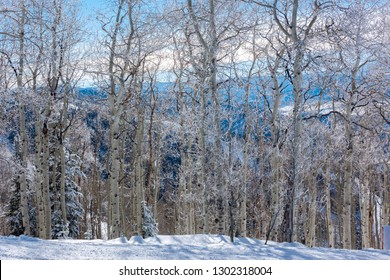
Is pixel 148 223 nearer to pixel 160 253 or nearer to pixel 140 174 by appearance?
pixel 140 174

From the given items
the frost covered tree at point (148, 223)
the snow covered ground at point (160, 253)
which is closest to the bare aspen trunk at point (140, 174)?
the frost covered tree at point (148, 223)

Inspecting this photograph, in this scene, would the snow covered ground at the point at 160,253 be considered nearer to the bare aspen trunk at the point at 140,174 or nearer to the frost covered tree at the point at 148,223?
the bare aspen trunk at the point at 140,174

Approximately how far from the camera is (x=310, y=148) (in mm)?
21141

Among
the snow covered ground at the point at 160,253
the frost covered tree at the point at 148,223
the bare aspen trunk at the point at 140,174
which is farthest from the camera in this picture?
the frost covered tree at the point at 148,223

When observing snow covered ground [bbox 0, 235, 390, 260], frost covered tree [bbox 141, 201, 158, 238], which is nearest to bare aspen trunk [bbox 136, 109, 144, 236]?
frost covered tree [bbox 141, 201, 158, 238]

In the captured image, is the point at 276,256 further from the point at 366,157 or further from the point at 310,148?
the point at 310,148

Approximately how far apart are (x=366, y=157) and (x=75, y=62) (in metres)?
11.5

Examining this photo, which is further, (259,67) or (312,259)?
(259,67)

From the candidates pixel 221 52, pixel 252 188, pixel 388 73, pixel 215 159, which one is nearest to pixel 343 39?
pixel 388 73

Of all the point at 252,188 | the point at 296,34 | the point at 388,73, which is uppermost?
the point at 296,34

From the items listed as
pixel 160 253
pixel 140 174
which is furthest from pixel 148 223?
pixel 160 253

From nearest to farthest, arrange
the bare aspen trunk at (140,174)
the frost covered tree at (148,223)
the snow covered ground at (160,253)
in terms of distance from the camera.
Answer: the snow covered ground at (160,253), the bare aspen trunk at (140,174), the frost covered tree at (148,223)

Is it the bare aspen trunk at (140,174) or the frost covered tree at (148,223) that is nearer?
the bare aspen trunk at (140,174)

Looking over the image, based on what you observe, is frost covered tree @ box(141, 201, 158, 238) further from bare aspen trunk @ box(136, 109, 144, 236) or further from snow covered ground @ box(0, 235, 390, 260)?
snow covered ground @ box(0, 235, 390, 260)
